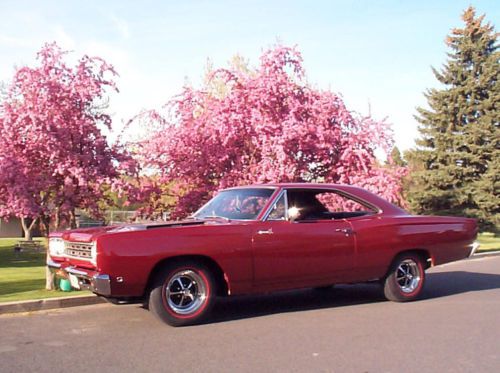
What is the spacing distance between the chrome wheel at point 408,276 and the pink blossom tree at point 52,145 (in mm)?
4896

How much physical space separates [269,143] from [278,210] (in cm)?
455

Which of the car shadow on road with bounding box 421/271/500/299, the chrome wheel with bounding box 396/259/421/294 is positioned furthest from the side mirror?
the car shadow on road with bounding box 421/271/500/299

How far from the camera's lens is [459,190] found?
2994cm

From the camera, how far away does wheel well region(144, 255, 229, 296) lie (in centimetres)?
588

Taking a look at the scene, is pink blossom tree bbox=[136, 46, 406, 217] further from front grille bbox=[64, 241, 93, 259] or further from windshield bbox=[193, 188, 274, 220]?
front grille bbox=[64, 241, 93, 259]

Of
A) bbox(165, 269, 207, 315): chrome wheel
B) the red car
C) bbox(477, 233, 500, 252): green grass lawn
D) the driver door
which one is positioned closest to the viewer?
the red car

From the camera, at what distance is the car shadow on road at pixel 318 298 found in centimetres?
692

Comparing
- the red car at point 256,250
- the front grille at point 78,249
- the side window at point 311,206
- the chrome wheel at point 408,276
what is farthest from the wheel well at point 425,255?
the front grille at point 78,249

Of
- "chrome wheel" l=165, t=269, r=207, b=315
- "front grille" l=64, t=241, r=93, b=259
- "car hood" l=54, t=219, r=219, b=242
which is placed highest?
"car hood" l=54, t=219, r=219, b=242

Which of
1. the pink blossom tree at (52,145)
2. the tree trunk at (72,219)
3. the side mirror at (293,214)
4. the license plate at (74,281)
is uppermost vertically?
the pink blossom tree at (52,145)

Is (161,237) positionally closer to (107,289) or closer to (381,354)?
(107,289)

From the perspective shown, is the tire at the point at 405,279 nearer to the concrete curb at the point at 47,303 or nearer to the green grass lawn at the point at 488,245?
the concrete curb at the point at 47,303

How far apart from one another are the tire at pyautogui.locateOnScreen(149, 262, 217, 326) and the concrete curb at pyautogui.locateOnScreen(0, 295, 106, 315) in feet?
6.13

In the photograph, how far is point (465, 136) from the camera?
99.2 ft
